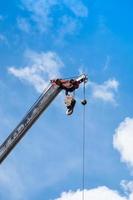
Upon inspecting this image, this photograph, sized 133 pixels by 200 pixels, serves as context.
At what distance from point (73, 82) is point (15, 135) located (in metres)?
7.68

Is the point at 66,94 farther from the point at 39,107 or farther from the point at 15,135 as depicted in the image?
the point at 15,135

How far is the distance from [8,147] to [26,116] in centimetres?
347

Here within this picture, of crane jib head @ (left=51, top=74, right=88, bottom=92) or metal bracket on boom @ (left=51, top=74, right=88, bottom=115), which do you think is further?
crane jib head @ (left=51, top=74, right=88, bottom=92)

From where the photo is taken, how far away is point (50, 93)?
50.3 metres

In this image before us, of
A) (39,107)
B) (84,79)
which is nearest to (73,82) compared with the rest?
(84,79)

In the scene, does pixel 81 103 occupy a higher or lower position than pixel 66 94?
lower

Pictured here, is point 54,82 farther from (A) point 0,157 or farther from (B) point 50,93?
(A) point 0,157

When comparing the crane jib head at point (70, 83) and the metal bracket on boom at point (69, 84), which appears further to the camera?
the crane jib head at point (70, 83)

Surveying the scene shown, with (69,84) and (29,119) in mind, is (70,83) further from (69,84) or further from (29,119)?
(29,119)

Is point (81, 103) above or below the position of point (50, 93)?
below

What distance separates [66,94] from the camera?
4891cm

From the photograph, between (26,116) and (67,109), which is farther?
(26,116)

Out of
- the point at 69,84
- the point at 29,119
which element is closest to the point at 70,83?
the point at 69,84

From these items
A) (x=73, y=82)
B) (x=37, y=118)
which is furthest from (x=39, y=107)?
(x=73, y=82)
